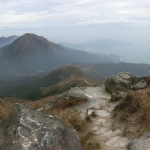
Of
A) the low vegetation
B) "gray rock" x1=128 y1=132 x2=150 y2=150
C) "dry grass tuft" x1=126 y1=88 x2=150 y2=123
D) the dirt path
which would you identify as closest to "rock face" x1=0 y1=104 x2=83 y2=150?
the dirt path

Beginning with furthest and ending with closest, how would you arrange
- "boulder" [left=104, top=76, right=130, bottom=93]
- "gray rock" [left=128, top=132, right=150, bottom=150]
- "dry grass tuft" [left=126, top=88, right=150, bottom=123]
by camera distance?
"boulder" [left=104, top=76, right=130, bottom=93] → "dry grass tuft" [left=126, top=88, right=150, bottom=123] → "gray rock" [left=128, top=132, right=150, bottom=150]

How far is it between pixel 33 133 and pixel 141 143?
3.70 m

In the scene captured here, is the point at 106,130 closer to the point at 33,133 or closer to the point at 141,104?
the point at 141,104

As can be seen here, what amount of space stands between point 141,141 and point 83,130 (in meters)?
3.13

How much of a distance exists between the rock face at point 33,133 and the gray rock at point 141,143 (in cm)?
186

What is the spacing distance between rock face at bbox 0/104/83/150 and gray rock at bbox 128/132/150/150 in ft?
6.09

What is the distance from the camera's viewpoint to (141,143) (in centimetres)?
724

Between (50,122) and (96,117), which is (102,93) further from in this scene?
(50,122)

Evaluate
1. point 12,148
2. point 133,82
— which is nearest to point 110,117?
point 12,148

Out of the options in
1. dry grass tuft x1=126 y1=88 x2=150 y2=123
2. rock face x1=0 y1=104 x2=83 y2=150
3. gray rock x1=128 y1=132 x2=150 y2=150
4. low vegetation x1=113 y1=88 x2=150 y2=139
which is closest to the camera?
rock face x1=0 y1=104 x2=83 y2=150

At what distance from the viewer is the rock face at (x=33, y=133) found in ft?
18.8

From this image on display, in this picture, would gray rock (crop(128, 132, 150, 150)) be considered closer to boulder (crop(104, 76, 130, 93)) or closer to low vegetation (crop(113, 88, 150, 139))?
low vegetation (crop(113, 88, 150, 139))

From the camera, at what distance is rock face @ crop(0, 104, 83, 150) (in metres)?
5.74

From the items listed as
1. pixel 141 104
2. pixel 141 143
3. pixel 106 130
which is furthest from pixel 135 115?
pixel 141 143
